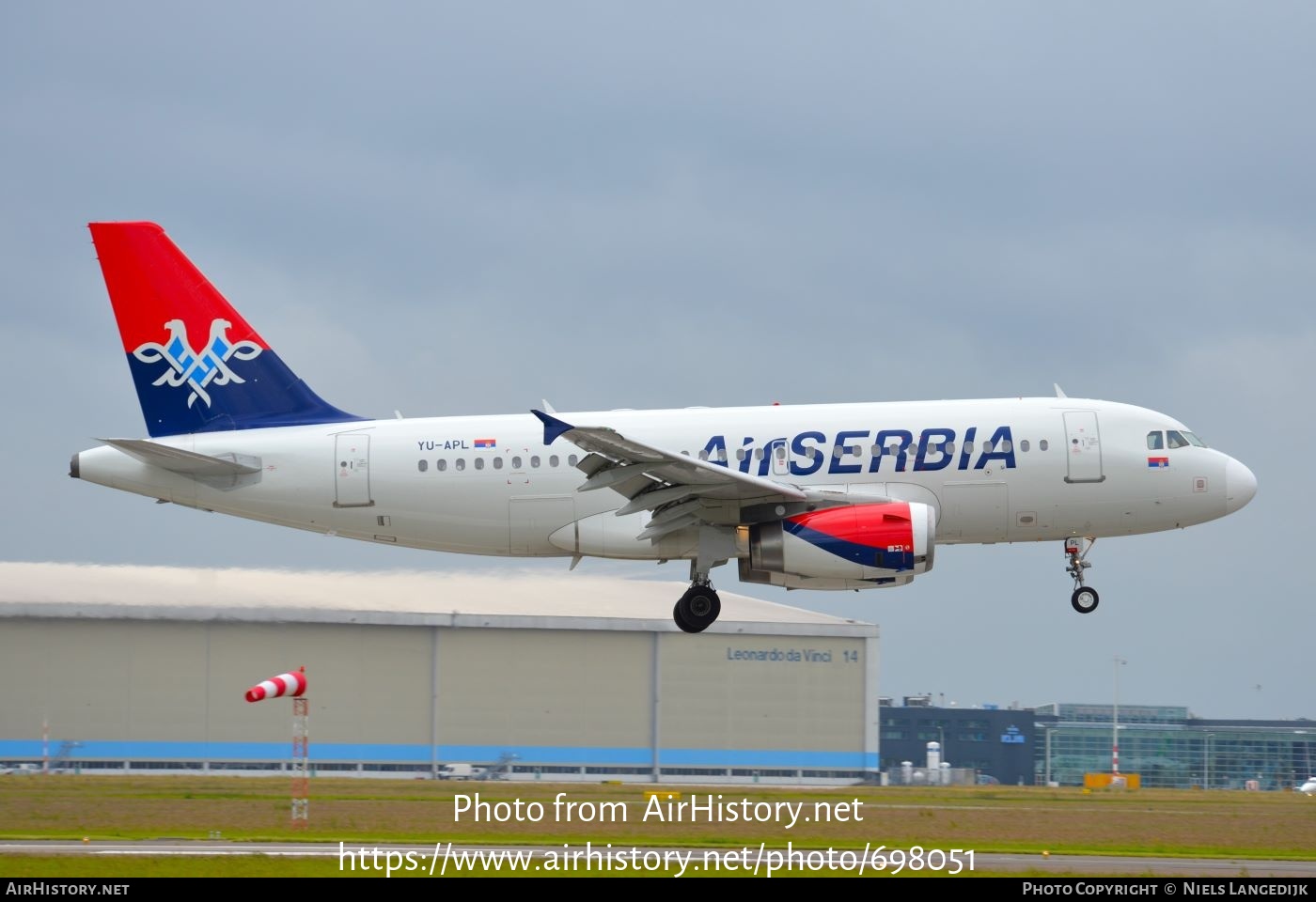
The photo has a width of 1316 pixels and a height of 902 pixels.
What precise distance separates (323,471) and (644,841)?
9316 mm

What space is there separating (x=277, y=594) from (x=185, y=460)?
1461cm

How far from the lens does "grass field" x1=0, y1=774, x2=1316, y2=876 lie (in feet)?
93.6

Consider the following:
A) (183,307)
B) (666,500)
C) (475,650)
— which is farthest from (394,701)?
(666,500)

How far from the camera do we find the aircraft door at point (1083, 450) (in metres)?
29.9

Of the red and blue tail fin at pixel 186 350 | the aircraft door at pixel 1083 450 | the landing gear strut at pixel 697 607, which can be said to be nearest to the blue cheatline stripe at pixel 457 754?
the red and blue tail fin at pixel 186 350

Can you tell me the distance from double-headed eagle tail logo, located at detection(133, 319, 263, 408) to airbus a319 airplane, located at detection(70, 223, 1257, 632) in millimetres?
42

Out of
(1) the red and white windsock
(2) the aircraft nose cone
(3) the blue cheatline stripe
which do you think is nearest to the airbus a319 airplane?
(2) the aircraft nose cone

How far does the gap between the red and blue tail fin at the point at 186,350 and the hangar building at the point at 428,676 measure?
1275cm

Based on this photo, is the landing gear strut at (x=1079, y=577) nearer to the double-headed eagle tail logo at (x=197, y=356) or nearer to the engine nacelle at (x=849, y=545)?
the engine nacelle at (x=849, y=545)

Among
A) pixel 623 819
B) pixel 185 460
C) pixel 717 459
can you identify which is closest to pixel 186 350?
pixel 185 460

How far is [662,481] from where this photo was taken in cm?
2889

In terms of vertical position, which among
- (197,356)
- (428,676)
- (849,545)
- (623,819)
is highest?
(197,356)

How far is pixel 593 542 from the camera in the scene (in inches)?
1188

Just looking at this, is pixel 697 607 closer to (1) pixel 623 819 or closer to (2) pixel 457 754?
(1) pixel 623 819
